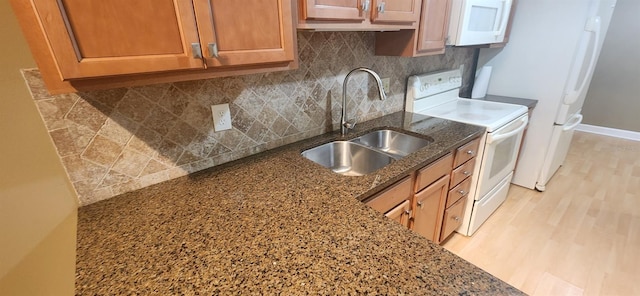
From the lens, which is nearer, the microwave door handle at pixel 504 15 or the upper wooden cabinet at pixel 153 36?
the upper wooden cabinet at pixel 153 36

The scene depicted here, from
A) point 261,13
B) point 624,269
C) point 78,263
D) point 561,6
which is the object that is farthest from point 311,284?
point 561,6

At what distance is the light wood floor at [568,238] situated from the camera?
1.69m

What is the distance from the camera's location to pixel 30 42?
0.56 meters

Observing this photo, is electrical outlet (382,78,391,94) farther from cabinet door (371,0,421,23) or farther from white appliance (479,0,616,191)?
white appliance (479,0,616,191)

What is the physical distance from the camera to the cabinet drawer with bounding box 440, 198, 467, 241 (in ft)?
5.93

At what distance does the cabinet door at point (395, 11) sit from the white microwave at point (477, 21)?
1.46 feet

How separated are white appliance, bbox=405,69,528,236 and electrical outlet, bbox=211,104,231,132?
1362 mm

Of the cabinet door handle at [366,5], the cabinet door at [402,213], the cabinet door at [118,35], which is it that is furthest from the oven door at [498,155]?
the cabinet door at [118,35]

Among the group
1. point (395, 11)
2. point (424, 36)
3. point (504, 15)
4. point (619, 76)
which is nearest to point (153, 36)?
point (395, 11)

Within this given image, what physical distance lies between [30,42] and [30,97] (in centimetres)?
37

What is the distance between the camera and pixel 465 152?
168 centimetres

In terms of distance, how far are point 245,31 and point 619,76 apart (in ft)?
16.9

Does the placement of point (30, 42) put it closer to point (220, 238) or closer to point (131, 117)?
point (131, 117)

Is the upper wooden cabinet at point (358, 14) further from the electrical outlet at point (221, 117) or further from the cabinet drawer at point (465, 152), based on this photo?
the cabinet drawer at point (465, 152)
